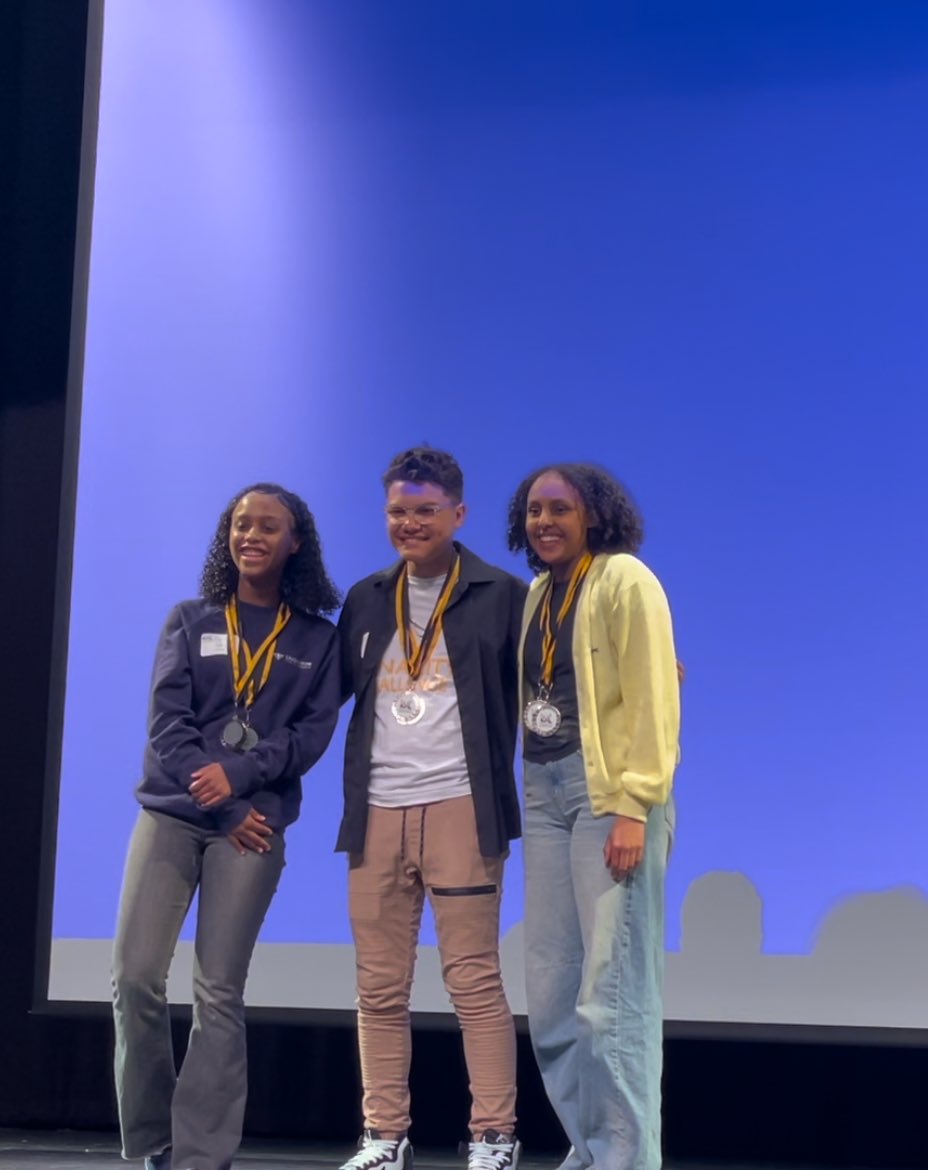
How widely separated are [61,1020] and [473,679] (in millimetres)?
1584

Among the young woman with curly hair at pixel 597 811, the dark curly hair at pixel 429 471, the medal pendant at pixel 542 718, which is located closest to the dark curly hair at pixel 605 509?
the young woman with curly hair at pixel 597 811

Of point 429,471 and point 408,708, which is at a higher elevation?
point 429,471

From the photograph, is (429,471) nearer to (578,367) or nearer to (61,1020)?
(578,367)

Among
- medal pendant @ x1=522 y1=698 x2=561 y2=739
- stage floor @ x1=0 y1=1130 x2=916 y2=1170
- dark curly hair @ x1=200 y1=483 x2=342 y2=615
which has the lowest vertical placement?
stage floor @ x1=0 y1=1130 x2=916 y2=1170

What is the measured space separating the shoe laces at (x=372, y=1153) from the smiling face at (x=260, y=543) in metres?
1.07

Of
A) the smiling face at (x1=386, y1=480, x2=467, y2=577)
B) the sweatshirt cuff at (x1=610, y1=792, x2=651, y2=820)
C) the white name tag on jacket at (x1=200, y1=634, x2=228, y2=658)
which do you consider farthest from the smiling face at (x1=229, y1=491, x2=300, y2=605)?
the sweatshirt cuff at (x1=610, y1=792, x2=651, y2=820)

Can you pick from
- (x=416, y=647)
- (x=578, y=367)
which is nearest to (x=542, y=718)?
(x=416, y=647)

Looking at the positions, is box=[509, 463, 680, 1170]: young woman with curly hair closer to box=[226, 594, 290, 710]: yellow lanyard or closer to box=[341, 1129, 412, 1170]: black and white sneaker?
box=[341, 1129, 412, 1170]: black and white sneaker

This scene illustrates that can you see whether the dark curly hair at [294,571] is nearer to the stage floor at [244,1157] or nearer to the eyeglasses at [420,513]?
the eyeglasses at [420,513]

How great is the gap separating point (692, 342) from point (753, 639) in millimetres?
759

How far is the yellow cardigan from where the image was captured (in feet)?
7.99

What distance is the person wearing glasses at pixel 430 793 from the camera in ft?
8.45

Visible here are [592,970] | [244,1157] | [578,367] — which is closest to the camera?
[592,970]

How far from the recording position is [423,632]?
2.75 m
